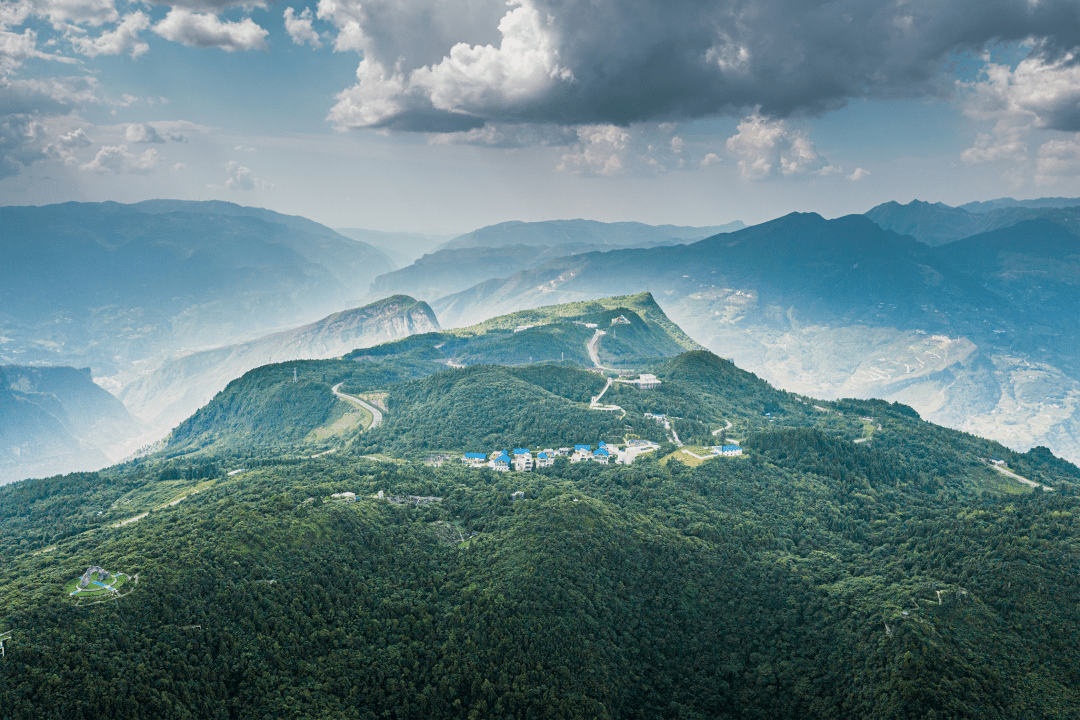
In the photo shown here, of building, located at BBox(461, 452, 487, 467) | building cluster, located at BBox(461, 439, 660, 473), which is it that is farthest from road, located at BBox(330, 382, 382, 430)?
building cluster, located at BBox(461, 439, 660, 473)

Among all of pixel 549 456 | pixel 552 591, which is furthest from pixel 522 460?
pixel 552 591

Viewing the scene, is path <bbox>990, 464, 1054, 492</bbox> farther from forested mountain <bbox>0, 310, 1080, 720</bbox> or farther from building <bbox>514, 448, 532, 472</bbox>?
building <bbox>514, 448, 532, 472</bbox>

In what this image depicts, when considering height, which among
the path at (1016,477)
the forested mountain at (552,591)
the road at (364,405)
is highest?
the road at (364,405)

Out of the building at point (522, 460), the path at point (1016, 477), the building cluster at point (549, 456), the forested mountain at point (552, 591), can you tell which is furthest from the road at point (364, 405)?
the path at point (1016, 477)

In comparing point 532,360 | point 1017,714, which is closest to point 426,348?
point 532,360

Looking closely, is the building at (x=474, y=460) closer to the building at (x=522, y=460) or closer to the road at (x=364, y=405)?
the building at (x=522, y=460)
